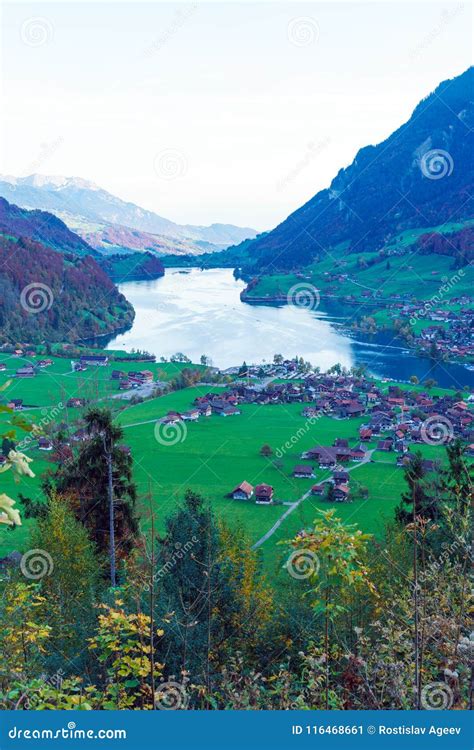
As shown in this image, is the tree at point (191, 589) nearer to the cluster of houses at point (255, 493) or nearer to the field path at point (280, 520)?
the field path at point (280, 520)

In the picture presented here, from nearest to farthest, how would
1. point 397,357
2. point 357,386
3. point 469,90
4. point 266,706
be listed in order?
point 266,706, point 357,386, point 397,357, point 469,90

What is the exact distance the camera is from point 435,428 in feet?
104

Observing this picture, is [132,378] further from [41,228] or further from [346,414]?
[41,228]

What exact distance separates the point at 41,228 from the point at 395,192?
2948 inches

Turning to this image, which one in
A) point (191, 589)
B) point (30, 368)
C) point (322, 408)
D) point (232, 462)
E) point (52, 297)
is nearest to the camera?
point (191, 589)

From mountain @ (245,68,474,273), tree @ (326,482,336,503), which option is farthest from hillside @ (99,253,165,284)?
tree @ (326,482,336,503)

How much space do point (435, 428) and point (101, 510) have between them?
25.4m

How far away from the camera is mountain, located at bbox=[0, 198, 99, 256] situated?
111438mm

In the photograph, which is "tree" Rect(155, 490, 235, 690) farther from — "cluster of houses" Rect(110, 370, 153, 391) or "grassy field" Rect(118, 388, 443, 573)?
"cluster of houses" Rect(110, 370, 153, 391)

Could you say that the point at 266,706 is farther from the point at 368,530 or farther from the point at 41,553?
the point at 368,530

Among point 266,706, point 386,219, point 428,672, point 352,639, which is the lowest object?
point 352,639

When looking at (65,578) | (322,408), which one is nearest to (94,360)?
(322,408)

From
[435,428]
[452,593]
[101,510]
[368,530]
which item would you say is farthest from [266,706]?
[435,428]

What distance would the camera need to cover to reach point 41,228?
123 metres
